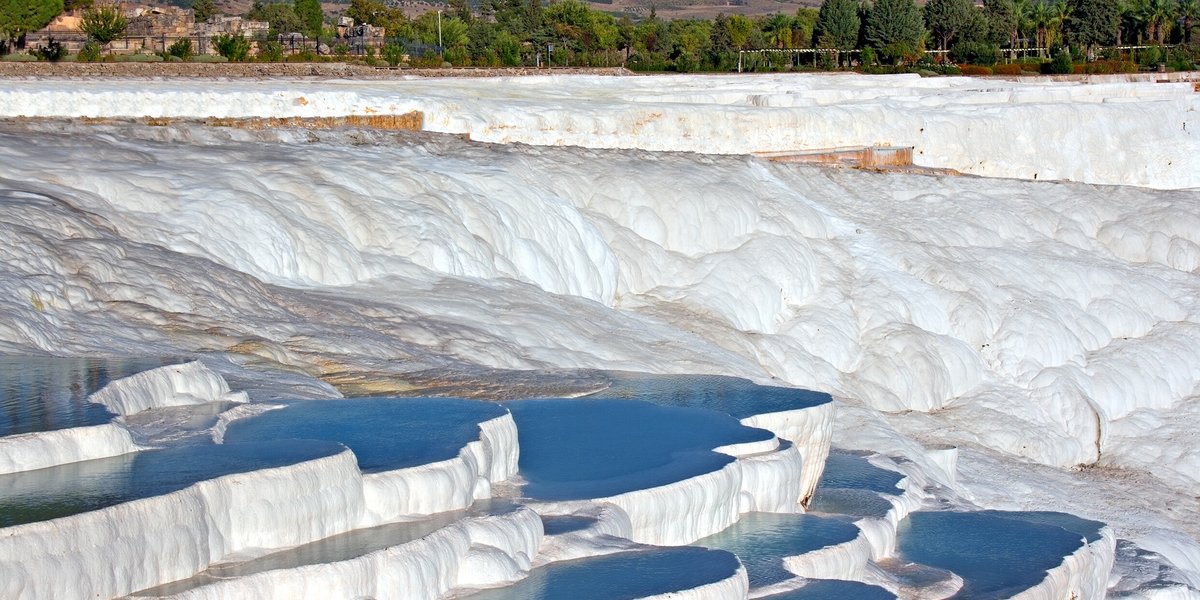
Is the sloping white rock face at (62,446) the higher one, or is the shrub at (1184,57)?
the shrub at (1184,57)

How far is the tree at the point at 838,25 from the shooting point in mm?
46281

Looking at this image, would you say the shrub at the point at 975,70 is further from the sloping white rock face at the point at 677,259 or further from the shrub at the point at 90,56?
the shrub at the point at 90,56

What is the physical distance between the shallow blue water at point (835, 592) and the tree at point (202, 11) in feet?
142

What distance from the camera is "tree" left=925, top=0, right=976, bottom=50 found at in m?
48.4

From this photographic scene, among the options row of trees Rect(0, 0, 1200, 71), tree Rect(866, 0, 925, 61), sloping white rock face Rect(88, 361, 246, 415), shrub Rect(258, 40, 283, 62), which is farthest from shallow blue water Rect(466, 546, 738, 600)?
tree Rect(866, 0, 925, 61)

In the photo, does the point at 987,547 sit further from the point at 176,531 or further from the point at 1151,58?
the point at 1151,58

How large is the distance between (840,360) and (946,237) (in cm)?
320

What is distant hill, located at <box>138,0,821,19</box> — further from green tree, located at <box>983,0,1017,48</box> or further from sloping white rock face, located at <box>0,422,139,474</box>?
sloping white rock face, located at <box>0,422,139,474</box>

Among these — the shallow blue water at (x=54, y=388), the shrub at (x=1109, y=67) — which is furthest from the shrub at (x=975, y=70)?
the shallow blue water at (x=54, y=388)

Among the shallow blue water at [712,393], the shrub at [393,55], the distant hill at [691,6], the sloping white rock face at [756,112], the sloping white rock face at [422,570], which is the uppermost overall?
the distant hill at [691,6]

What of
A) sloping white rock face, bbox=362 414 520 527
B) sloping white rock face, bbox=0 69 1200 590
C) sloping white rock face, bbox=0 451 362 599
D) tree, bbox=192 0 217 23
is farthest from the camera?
tree, bbox=192 0 217 23

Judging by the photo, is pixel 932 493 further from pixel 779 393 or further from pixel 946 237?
pixel 946 237

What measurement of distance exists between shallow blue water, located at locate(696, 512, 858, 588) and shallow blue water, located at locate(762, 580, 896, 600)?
104mm

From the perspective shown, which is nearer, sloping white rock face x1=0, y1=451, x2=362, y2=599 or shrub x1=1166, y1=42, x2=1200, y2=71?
sloping white rock face x1=0, y1=451, x2=362, y2=599
